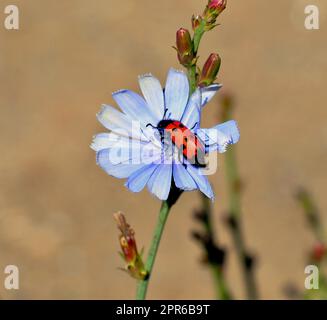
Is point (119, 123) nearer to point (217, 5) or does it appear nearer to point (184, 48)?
point (184, 48)

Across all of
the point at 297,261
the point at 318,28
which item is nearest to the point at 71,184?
the point at 297,261

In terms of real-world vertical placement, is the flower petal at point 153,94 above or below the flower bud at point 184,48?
below

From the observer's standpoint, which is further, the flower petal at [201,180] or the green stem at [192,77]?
the green stem at [192,77]

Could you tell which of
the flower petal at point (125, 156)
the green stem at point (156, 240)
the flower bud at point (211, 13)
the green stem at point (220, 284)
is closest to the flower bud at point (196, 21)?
the flower bud at point (211, 13)

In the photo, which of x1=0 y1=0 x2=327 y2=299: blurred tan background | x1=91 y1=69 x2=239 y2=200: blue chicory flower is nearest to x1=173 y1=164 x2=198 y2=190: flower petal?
x1=91 y1=69 x2=239 y2=200: blue chicory flower

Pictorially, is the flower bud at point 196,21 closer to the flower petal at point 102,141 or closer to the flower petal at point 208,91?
the flower petal at point 208,91

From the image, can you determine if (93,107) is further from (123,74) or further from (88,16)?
(88,16)
